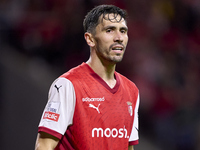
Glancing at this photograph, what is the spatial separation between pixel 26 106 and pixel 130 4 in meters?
2.68

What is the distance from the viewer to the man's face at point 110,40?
2.92 meters

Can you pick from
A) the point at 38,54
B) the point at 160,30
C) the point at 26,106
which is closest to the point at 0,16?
the point at 38,54

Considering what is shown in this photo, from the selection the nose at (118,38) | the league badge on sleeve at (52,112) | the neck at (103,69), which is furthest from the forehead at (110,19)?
the league badge on sleeve at (52,112)

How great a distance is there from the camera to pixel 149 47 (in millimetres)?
6344

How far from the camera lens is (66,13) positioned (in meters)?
6.00

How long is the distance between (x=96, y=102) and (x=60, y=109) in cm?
30

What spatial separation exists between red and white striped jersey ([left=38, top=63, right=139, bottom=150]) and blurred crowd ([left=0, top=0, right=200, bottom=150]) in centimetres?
272

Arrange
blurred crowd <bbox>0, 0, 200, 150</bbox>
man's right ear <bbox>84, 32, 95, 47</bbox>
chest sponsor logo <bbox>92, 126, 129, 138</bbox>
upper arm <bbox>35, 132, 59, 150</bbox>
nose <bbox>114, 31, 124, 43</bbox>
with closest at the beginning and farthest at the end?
upper arm <bbox>35, 132, 59, 150</bbox> → chest sponsor logo <bbox>92, 126, 129, 138</bbox> → nose <bbox>114, 31, 124, 43</bbox> → man's right ear <bbox>84, 32, 95, 47</bbox> → blurred crowd <bbox>0, 0, 200, 150</bbox>

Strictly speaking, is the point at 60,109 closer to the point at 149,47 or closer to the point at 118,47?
the point at 118,47

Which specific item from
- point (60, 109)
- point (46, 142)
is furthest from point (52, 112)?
point (46, 142)

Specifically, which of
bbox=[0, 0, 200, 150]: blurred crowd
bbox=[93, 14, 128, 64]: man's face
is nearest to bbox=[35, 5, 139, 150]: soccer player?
bbox=[93, 14, 128, 64]: man's face

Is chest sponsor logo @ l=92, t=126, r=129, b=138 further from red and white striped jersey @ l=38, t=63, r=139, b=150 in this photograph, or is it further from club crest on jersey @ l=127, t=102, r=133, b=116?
club crest on jersey @ l=127, t=102, r=133, b=116

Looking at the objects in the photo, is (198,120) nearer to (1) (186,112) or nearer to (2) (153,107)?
(1) (186,112)

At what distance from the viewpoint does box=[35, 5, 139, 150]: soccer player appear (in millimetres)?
2711
